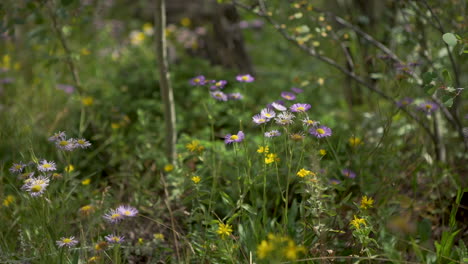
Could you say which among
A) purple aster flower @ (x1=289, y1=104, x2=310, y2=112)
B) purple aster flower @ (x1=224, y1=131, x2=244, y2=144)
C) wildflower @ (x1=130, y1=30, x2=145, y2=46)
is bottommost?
wildflower @ (x1=130, y1=30, x2=145, y2=46)

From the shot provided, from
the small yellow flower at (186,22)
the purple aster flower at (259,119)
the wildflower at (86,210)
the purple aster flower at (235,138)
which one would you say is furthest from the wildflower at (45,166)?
the small yellow flower at (186,22)

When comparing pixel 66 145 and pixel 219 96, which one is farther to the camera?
pixel 219 96

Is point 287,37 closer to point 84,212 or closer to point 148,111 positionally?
point 148,111

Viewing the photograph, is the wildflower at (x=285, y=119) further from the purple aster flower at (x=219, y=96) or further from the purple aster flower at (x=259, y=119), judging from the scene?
the purple aster flower at (x=219, y=96)

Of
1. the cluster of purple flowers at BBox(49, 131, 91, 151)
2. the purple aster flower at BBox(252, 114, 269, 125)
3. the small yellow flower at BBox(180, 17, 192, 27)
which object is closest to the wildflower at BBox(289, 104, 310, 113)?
the purple aster flower at BBox(252, 114, 269, 125)

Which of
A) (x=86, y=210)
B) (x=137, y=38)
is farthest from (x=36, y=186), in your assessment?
(x=137, y=38)

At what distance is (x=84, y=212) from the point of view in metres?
1.84

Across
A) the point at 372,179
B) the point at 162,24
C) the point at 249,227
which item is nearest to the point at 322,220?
the point at 249,227

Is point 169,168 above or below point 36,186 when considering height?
below

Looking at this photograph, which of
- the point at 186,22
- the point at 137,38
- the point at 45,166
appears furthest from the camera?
the point at 137,38

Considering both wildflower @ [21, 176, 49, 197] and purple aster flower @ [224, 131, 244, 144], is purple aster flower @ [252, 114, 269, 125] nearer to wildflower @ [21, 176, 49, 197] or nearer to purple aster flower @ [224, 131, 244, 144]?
purple aster flower @ [224, 131, 244, 144]

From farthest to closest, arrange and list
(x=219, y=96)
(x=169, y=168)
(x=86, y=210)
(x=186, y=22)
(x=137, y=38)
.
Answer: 1. (x=137, y=38)
2. (x=186, y=22)
3. (x=169, y=168)
4. (x=219, y=96)
5. (x=86, y=210)

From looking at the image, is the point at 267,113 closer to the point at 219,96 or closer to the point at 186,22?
the point at 219,96

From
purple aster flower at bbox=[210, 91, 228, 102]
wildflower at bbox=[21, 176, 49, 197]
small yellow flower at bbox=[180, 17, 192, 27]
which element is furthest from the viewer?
small yellow flower at bbox=[180, 17, 192, 27]
